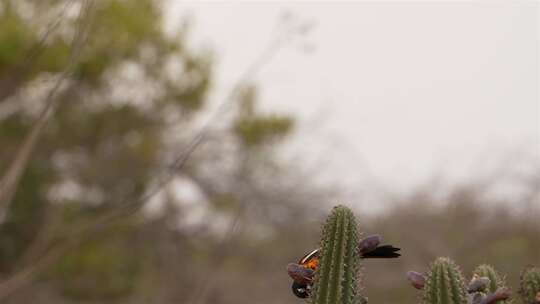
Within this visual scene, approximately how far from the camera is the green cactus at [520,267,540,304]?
1.85m

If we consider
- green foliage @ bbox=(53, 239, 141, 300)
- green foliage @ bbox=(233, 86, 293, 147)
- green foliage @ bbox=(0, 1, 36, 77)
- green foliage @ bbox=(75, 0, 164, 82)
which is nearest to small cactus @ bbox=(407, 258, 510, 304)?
green foliage @ bbox=(0, 1, 36, 77)

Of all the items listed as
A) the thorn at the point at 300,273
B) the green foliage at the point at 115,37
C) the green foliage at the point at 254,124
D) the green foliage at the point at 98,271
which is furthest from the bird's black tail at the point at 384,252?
the green foliage at the point at 98,271

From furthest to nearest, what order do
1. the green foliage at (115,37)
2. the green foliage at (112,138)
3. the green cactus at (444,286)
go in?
the green foliage at (112,138), the green foliage at (115,37), the green cactus at (444,286)

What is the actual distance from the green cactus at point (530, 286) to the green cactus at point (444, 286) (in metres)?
0.13

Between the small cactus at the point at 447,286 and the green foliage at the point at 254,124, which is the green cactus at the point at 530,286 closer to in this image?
the small cactus at the point at 447,286

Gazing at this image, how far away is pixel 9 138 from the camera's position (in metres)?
13.2

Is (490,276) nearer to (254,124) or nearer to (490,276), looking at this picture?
(490,276)

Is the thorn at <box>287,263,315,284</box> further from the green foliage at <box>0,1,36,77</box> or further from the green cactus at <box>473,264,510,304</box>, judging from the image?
the green foliage at <box>0,1,36,77</box>

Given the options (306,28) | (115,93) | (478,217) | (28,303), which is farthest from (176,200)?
(306,28)

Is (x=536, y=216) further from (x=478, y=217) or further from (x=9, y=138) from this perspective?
(x=9, y=138)

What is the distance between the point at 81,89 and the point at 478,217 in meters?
7.72

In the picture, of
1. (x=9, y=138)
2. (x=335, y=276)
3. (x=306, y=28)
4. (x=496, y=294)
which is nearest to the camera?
(x=496, y=294)

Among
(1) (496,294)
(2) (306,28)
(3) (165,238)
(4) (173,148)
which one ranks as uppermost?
(4) (173,148)

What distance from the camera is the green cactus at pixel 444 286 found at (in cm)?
183
